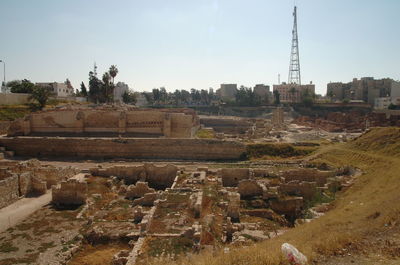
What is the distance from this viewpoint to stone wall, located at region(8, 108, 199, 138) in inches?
1373


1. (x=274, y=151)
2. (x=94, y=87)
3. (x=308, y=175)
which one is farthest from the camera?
(x=94, y=87)

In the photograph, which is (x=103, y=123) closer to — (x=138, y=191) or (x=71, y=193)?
(x=138, y=191)

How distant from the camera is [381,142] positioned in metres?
24.2

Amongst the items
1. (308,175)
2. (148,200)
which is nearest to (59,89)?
(148,200)

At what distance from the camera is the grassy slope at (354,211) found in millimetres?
8159

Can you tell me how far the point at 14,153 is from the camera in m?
29.9

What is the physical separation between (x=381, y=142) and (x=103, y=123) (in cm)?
2563

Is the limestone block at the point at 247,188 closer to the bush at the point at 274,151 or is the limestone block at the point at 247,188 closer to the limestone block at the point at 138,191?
the limestone block at the point at 138,191

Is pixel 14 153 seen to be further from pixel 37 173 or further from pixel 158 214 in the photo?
pixel 158 214

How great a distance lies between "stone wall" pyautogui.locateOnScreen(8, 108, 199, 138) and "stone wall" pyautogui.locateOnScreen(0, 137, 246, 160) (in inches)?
184

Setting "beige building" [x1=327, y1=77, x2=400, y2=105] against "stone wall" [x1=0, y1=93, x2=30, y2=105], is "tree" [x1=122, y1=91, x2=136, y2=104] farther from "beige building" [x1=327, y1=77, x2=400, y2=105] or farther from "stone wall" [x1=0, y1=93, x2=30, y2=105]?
"beige building" [x1=327, y1=77, x2=400, y2=105]

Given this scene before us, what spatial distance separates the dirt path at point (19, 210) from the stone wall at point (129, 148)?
10667 mm

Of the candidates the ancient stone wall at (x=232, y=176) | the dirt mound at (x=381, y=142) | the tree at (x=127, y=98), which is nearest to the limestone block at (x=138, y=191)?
the ancient stone wall at (x=232, y=176)

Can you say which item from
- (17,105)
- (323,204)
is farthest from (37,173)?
(17,105)
